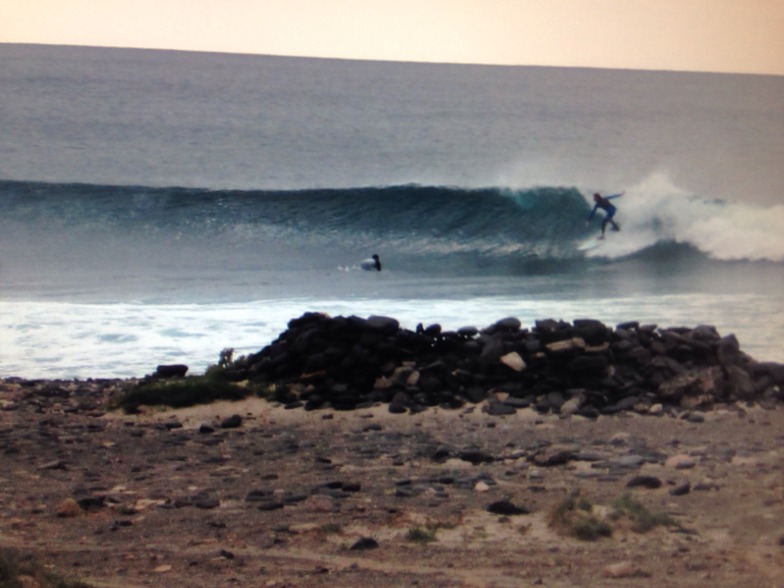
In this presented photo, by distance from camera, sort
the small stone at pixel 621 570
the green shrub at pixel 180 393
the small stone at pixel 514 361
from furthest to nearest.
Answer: the green shrub at pixel 180 393
the small stone at pixel 514 361
the small stone at pixel 621 570

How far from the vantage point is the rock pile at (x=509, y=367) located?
364 centimetres

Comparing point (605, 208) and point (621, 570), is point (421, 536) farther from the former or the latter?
point (605, 208)

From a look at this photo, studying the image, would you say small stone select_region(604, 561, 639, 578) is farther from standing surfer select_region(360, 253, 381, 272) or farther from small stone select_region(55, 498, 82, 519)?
standing surfer select_region(360, 253, 381, 272)

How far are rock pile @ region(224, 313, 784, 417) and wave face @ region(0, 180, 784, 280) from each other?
2.57 feet

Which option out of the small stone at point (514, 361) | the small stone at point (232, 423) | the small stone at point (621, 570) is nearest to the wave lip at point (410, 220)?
the small stone at point (514, 361)

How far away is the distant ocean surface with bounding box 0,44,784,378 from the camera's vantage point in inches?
165

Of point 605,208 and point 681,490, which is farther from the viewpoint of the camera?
point 605,208

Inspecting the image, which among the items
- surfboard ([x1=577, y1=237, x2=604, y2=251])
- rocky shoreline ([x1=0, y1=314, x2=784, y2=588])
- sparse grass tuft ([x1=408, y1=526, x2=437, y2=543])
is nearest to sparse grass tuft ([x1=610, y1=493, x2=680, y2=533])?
rocky shoreline ([x1=0, y1=314, x2=784, y2=588])

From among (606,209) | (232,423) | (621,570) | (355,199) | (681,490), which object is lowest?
(621,570)

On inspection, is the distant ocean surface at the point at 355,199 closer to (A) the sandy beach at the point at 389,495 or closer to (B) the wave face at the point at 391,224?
(B) the wave face at the point at 391,224

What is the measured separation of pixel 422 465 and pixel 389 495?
28cm

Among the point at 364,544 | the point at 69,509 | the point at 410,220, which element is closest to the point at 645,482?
the point at 364,544

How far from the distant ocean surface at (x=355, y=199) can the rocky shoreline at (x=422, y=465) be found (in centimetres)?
31

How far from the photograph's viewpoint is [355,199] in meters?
6.12
